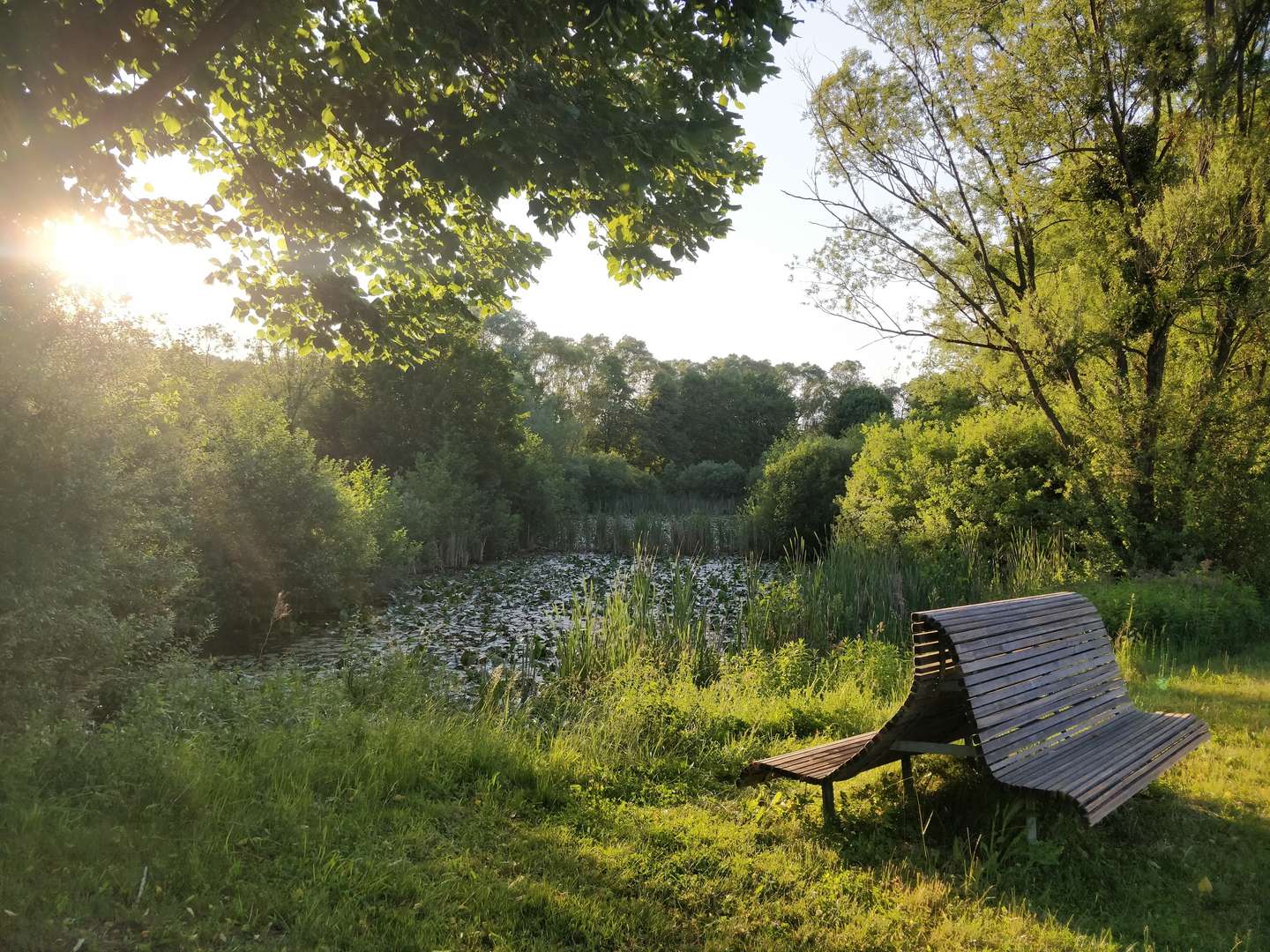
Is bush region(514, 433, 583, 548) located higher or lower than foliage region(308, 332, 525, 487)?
lower

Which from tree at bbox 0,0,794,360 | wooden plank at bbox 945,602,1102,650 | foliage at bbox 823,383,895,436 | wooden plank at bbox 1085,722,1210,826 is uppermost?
foliage at bbox 823,383,895,436

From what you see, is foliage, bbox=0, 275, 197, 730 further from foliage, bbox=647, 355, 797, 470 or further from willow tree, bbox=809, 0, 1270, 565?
foliage, bbox=647, 355, 797, 470

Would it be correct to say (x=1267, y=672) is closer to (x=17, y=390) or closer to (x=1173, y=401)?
(x=1173, y=401)

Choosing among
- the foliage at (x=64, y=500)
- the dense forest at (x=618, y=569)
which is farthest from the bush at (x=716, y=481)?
the foliage at (x=64, y=500)

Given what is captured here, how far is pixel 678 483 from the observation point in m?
38.6

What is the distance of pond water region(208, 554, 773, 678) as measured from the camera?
8.95 metres

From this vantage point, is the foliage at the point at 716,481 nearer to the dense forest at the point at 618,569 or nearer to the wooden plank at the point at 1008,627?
the dense forest at the point at 618,569

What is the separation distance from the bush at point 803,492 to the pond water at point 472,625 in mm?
4680

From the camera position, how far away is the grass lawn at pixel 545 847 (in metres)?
2.76

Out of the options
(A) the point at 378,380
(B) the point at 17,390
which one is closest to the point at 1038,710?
(B) the point at 17,390

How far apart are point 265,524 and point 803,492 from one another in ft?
45.5

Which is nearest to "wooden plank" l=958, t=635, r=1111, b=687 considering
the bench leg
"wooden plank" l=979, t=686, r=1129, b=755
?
"wooden plank" l=979, t=686, r=1129, b=755

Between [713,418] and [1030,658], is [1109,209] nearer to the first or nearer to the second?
[1030,658]

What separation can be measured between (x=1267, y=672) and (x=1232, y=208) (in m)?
6.46
